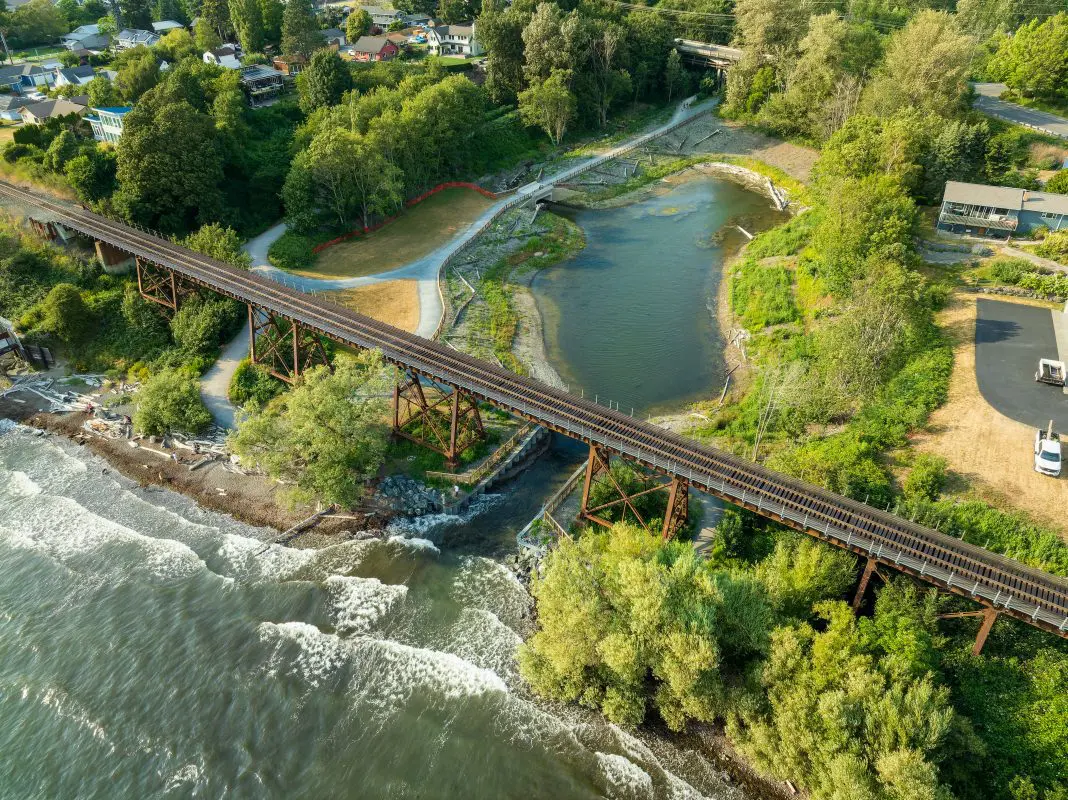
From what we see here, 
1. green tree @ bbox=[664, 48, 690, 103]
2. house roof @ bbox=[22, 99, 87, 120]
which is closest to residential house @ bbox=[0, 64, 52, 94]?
house roof @ bbox=[22, 99, 87, 120]

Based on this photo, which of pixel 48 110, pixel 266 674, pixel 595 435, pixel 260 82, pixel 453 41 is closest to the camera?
pixel 266 674

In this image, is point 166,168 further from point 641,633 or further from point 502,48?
point 641,633

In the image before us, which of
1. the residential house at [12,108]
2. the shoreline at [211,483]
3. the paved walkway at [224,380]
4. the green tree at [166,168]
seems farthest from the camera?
the residential house at [12,108]

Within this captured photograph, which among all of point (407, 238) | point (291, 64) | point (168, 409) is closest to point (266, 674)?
point (168, 409)

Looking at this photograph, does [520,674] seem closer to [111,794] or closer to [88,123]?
[111,794]

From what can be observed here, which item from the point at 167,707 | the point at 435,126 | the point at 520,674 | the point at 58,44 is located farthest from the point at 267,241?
the point at 58,44

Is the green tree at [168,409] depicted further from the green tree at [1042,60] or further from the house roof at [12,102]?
the green tree at [1042,60]

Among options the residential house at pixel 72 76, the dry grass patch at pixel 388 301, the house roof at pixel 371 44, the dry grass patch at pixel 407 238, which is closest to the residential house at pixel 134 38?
the residential house at pixel 72 76
